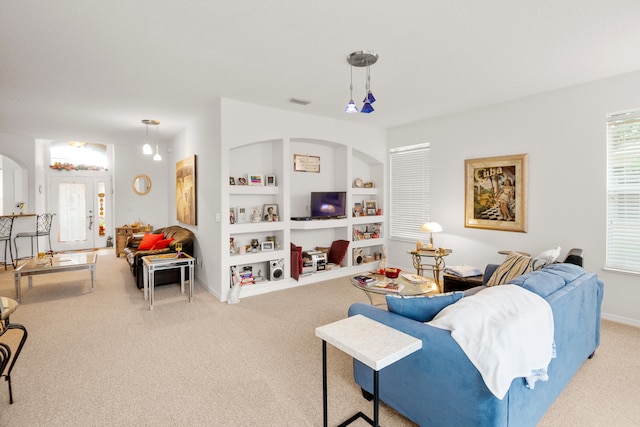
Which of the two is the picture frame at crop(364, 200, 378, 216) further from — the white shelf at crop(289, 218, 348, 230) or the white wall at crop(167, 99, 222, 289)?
the white wall at crop(167, 99, 222, 289)

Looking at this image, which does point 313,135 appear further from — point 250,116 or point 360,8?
point 360,8

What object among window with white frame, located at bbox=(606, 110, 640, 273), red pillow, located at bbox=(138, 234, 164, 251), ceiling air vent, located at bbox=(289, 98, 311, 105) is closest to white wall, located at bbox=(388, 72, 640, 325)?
window with white frame, located at bbox=(606, 110, 640, 273)

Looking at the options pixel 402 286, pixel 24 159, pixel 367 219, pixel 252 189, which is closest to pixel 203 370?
pixel 402 286

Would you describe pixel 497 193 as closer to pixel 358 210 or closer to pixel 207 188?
pixel 358 210

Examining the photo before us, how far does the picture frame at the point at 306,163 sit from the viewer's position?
5536 millimetres

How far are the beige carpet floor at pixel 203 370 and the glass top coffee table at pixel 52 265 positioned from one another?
41 cm

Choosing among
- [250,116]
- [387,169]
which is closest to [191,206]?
[250,116]

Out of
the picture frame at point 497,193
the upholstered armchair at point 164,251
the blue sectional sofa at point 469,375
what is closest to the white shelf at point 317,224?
the upholstered armchair at point 164,251

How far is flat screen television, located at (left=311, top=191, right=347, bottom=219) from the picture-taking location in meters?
5.42

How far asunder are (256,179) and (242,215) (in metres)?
0.60

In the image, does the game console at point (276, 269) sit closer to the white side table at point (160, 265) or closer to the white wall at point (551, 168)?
the white side table at point (160, 265)

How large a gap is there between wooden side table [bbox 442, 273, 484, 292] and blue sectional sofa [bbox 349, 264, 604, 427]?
1.32 metres

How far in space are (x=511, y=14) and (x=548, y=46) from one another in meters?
0.81

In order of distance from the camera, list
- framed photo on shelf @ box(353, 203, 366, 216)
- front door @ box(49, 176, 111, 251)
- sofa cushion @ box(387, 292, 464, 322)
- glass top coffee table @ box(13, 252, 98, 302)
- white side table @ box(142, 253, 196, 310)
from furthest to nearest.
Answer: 1. front door @ box(49, 176, 111, 251)
2. framed photo on shelf @ box(353, 203, 366, 216)
3. glass top coffee table @ box(13, 252, 98, 302)
4. white side table @ box(142, 253, 196, 310)
5. sofa cushion @ box(387, 292, 464, 322)
